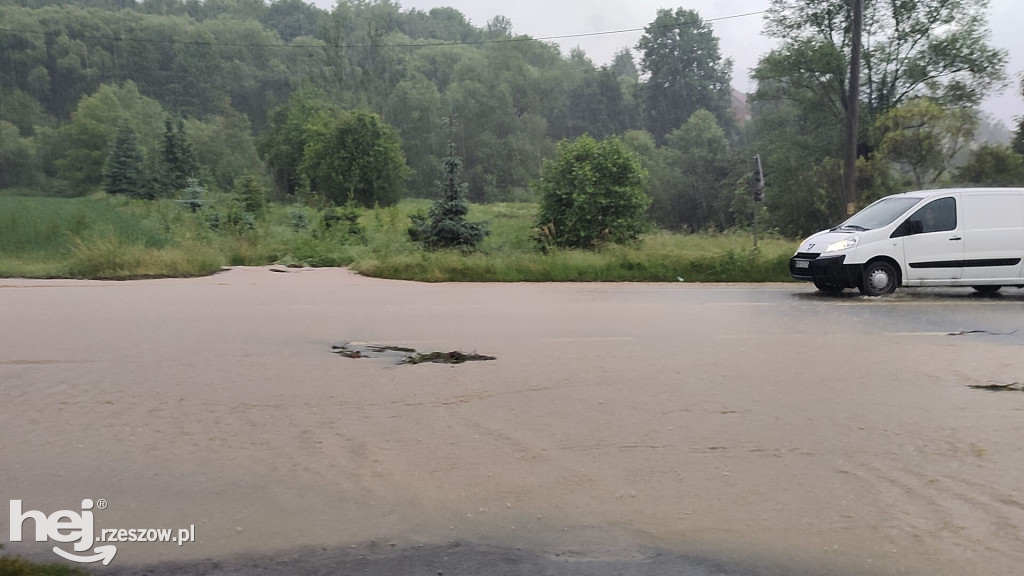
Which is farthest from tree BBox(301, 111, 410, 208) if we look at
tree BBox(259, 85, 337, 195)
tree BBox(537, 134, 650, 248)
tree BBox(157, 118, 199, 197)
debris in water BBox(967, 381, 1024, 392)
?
debris in water BBox(967, 381, 1024, 392)

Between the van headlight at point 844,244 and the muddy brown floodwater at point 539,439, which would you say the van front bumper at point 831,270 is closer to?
the van headlight at point 844,244

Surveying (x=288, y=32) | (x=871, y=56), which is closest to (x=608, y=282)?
(x=871, y=56)

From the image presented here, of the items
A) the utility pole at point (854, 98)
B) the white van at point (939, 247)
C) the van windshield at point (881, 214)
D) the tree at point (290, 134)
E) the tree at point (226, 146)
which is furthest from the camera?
the tree at point (226, 146)

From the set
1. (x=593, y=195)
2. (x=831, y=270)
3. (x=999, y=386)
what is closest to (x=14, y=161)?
(x=593, y=195)

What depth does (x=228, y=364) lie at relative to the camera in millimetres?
7801

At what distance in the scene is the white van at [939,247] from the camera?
13.1m

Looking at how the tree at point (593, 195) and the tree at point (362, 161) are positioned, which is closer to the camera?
the tree at point (593, 195)

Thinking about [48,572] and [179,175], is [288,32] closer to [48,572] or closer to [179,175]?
[179,175]

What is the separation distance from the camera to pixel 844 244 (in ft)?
43.1

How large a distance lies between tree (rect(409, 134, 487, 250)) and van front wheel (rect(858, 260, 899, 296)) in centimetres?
1010

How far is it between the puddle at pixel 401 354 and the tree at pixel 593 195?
14.5 m

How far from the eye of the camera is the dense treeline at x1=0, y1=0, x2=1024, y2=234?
1492 inches

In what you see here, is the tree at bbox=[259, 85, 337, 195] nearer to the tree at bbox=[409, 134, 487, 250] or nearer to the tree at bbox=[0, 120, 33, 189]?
the tree at bbox=[0, 120, 33, 189]

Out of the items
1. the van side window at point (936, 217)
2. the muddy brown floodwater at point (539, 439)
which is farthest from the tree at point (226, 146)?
the muddy brown floodwater at point (539, 439)
